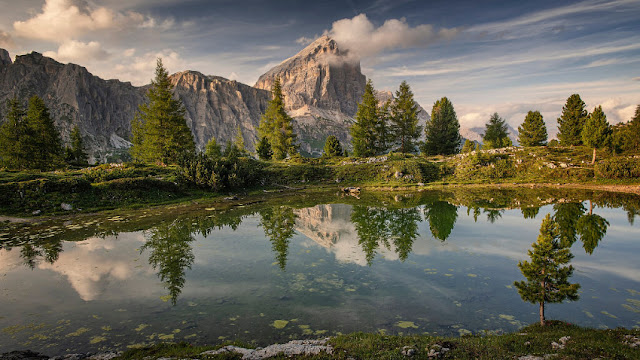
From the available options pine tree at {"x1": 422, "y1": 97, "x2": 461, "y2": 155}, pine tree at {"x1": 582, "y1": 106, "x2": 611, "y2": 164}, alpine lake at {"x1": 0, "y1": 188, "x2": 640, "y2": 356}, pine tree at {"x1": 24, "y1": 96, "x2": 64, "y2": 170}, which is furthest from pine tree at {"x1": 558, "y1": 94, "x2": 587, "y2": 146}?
pine tree at {"x1": 24, "y1": 96, "x2": 64, "y2": 170}

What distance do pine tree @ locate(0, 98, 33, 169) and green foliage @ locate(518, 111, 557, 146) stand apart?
286ft

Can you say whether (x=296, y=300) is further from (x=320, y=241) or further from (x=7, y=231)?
(x=7, y=231)

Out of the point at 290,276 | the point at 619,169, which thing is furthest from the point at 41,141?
the point at 619,169

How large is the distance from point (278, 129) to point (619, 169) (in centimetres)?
5126

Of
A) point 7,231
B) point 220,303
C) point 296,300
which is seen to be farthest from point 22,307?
point 7,231

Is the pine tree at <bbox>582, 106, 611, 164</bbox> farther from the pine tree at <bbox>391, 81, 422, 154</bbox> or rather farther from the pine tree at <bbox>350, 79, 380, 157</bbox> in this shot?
the pine tree at <bbox>350, 79, 380, 157</bbox>

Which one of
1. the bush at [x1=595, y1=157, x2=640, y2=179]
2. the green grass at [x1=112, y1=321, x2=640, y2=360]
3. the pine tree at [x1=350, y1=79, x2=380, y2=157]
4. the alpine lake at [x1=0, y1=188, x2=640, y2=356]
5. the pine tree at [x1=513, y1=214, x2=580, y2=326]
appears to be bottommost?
the alpine lake at [x1=0, y1=188, x2=640, y2=356]

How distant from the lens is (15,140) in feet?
122

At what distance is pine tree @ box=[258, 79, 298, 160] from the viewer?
60.5 meters

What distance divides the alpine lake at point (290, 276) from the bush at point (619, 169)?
14868 mm

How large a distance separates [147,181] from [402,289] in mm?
28102

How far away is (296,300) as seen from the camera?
32.0ft

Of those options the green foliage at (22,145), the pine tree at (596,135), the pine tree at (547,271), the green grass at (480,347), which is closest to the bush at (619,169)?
the pine tree at (596,135)

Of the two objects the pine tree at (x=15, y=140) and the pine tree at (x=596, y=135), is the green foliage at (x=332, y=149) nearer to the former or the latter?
the pine tree at (x=596, y=135)
